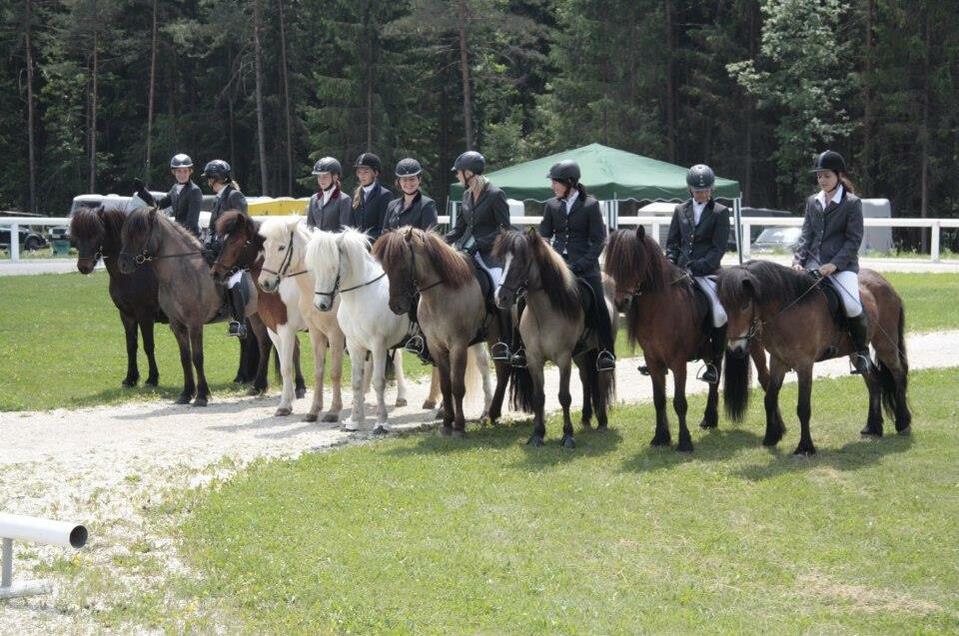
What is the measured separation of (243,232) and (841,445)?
22.3ft

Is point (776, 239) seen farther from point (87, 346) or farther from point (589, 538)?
point (589, 538)

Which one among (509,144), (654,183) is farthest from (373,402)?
(509,144)

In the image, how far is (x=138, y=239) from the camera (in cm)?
1521

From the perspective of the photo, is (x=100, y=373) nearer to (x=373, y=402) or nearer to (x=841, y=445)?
(x=373, y=402)

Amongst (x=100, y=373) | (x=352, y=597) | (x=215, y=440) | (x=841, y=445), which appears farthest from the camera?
(x=100, y=373)

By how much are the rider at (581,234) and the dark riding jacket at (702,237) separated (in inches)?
27.8

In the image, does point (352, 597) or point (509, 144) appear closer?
point (352, 597)

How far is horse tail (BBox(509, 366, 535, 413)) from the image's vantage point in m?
13.0

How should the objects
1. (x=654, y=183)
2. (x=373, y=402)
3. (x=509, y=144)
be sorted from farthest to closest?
(x=509, y=144)
(x=654, y=183)
(x=373, y=402)

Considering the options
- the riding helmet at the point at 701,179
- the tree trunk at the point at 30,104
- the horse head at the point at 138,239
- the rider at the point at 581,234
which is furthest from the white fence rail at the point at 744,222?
the tree trunk at the point at 30,104

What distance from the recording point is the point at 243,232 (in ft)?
46.5

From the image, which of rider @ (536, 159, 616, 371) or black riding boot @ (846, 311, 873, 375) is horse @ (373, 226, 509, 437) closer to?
rider @ (536, 159, 616, 371)

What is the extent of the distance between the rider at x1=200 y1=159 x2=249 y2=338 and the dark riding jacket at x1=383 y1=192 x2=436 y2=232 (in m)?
2.55

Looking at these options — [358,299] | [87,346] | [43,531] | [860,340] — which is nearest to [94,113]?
[87,346]
